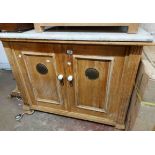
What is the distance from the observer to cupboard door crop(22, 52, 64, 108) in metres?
1.01

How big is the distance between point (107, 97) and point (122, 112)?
170 millimetres

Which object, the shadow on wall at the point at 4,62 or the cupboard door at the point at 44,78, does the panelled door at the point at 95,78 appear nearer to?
the cupboard door at the point at 44,78

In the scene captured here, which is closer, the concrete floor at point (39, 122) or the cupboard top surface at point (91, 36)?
the cupboard top surface at point (91, 36)

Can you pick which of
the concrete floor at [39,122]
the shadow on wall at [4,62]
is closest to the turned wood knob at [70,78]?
the concrete floor at [39,122]

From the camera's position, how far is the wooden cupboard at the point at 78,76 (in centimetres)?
86

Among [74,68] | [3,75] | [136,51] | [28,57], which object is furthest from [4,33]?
[3,75]

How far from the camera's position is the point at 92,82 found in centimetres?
100

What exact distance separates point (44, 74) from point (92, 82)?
38 cm

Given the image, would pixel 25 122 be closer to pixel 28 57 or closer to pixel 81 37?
pixel 28 57

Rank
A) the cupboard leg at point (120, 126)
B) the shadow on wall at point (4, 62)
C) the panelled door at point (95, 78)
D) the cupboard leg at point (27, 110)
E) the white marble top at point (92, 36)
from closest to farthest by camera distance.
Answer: the white marble top at point (92, 36) → the panelled door at point (95, 78) → the cupboard leg at point (120, 126) → the cupboard leg at point (27, 110) → the shadow on wall at point (4, 62)

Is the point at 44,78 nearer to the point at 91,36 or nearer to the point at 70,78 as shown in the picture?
the point at 70,78

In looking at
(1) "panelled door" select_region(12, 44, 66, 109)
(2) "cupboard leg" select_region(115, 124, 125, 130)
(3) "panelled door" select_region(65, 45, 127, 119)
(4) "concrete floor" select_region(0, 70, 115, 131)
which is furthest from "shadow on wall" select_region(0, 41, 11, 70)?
(2) "cupboard leg" select_region(115, 124, 125, 130)

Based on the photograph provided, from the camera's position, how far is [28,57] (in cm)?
105

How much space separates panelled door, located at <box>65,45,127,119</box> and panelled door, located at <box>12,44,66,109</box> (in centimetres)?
8
